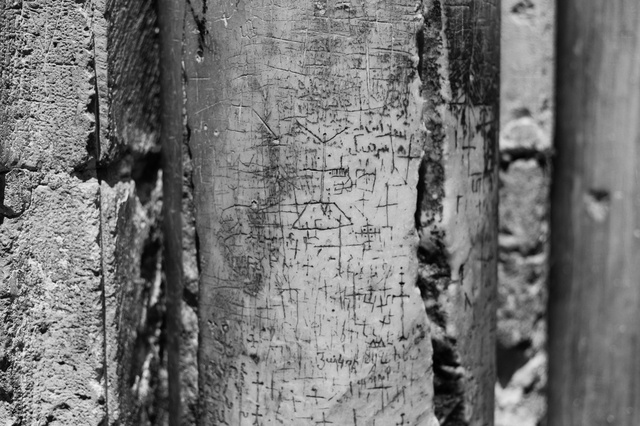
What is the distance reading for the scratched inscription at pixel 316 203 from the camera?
100 centimetres

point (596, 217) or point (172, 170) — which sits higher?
point (172, 170)

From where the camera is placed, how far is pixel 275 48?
1000 mm

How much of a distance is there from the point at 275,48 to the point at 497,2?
1.33ft

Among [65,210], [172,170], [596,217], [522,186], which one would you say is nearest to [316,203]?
[172,170]

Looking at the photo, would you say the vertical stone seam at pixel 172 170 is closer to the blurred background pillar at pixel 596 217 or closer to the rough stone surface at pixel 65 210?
the rough stone surface at pixel 65 210

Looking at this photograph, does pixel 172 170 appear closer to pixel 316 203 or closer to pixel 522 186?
pixel 316 203

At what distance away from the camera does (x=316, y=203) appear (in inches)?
39.8

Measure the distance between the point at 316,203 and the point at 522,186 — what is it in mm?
955

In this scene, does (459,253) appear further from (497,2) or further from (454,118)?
(497,2)

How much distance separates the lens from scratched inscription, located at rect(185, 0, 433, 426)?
3.27 ft

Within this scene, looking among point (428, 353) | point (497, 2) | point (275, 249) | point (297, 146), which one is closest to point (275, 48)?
point (297, 146)

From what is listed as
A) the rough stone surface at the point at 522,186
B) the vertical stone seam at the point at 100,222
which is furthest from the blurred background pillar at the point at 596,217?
the vertical stone seam at the point at 100,222

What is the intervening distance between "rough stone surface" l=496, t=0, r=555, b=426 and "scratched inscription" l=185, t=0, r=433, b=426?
0.82m

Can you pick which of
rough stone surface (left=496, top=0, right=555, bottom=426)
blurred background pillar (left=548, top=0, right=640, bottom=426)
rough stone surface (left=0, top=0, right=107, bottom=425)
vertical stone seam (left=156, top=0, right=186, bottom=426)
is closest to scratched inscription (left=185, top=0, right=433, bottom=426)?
vertical stone seam (left=156, top=0, right=186, bottom=426)
